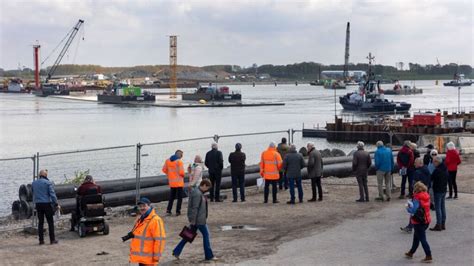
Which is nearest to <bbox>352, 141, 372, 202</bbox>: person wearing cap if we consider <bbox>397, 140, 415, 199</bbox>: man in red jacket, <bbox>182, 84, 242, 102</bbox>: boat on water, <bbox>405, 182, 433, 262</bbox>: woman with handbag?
<bbox>397, 140, 415, 199</bbox>: man in red jacket

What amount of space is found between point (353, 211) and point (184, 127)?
217ft

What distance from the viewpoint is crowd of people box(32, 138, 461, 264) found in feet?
32.3

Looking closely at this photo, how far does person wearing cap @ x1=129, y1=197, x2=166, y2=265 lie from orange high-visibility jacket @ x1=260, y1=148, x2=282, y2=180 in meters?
8.43

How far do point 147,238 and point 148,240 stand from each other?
0.11 ft

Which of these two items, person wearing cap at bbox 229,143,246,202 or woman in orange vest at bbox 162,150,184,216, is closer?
woman in orange vest at bbox 162,150,184,216

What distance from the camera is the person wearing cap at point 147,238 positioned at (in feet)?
32.0

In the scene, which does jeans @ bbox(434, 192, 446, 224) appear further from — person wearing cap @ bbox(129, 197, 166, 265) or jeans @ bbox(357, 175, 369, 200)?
person wearing cap @ bbox(129, 197, 166, 265)

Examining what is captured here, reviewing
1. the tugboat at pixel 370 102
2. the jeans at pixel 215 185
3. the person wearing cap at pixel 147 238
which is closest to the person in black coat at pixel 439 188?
the jeans at pixel 215 185

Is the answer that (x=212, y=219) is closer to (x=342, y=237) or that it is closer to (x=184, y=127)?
(x=342, y=237)

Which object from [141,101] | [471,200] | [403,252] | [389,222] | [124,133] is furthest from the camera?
Answer: [141,101]

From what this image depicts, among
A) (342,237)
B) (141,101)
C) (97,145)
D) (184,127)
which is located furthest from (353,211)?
(141,101)

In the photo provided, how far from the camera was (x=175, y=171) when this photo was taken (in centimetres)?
1653

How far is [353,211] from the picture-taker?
54.8 feet

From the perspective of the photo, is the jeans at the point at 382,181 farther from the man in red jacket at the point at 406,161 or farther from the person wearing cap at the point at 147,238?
the person wearing cap at the point at 147,238
